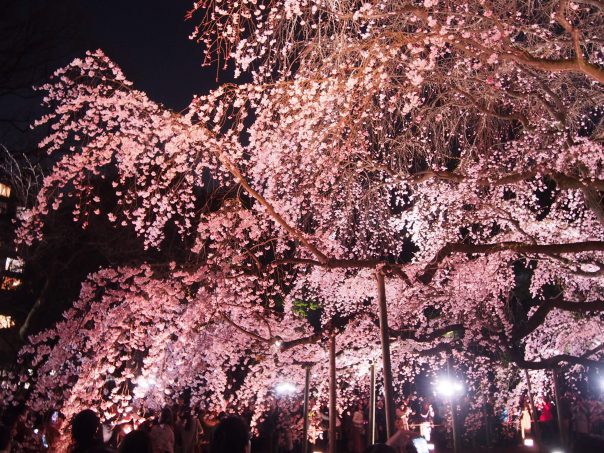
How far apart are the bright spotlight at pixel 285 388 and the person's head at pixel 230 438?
11.6m

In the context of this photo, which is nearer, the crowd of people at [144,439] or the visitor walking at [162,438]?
the crowd of people at [144,439]

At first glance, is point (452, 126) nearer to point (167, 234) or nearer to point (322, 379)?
point (322, 379)

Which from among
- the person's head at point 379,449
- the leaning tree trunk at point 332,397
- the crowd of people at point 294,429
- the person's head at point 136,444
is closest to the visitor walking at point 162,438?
the crowd of people at point 294,429

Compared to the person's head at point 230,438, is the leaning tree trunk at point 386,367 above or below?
above

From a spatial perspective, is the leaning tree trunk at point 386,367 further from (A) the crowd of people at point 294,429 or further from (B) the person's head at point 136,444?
(B) the person's head at point 136,444

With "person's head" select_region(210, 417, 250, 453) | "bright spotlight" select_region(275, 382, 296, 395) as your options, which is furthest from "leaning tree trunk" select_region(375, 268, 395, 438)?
"bright spotlight" select_region(275, 382, 296, 395)

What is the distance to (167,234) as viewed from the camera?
66.5ft

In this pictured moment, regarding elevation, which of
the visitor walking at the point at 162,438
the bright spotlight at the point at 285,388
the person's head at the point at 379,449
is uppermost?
the bright spotlight at the point at 285,388

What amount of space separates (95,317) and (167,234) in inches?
421

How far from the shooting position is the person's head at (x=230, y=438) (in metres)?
2.85

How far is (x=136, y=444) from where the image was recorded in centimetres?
325

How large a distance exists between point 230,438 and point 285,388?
41.6ft

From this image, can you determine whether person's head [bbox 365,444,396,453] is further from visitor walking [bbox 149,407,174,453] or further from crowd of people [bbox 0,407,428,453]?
visitor walking [bbox 149,407,174,453]

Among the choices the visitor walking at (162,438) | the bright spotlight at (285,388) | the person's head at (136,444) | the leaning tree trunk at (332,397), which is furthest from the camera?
the bright spotlight at (285,388)
